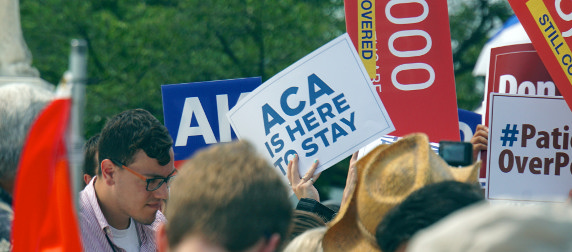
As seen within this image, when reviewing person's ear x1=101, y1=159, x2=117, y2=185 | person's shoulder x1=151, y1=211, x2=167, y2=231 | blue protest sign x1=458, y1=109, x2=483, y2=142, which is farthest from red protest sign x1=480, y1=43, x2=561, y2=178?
person's ear x1=101, y1=159, x2=117, y2=185

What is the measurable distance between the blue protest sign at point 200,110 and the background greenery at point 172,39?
829cm

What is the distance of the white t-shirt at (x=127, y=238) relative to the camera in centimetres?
369

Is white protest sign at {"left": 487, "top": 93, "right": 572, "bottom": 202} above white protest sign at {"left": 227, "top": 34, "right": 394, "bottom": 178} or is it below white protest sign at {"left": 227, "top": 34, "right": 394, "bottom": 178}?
below

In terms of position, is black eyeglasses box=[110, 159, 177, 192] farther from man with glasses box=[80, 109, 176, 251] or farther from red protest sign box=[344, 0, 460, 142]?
red protest sign box=[344, 0, 460, 142]

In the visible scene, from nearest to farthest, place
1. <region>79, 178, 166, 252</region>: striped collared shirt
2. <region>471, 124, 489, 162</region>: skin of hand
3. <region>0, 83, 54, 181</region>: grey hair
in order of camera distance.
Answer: <region>0, 83, 54, 181</region>: grey hair → <region>79, 178, 166, 252</region>: striped collared shirt → <region>471, 124, 489, 162</region>: skin of hand

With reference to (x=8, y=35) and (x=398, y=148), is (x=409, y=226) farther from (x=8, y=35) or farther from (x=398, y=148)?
(x=8, y=35)

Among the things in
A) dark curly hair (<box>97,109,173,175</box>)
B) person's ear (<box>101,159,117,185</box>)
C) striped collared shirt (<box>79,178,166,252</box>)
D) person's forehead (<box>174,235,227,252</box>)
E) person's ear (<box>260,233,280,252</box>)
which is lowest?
striped collared shirt (<box>79,178,166,252</box>)

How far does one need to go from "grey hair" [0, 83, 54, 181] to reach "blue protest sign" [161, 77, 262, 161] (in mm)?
2336

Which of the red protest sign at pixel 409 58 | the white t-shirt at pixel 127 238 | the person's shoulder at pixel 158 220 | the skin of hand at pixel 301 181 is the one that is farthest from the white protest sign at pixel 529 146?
the white t-shirt at pixel 127 238

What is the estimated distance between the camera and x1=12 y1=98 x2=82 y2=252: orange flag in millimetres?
2043

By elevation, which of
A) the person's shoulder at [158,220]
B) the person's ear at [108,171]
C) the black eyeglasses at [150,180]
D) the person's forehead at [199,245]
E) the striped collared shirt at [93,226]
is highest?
the person's forehead at [199,245]

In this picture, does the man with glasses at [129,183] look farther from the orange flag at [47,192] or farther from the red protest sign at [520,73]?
the red protest sign at [520,73]

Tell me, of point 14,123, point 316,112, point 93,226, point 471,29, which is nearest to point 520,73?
point 316,112

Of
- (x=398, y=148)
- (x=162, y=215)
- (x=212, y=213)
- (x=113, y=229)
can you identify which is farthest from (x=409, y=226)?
(x=162, y=215)
